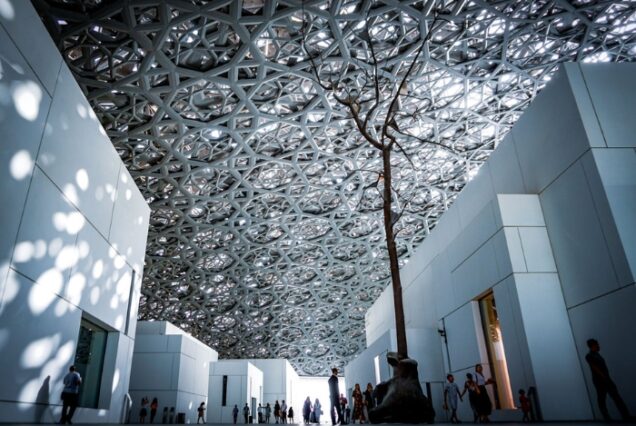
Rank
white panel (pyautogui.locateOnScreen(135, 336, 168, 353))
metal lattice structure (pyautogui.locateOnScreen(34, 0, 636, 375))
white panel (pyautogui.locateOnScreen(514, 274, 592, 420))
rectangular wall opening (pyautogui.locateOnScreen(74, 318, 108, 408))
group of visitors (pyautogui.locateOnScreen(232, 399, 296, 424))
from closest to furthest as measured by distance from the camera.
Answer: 1. white panel (pyautogui.locateOnScreen(514, 274, 592, 420))
2. rectangular wall opening (pyautogui.locateOnScreen(74, 318, 108, 408))
3. metal lattice structure (pyautogui.locateOnScreen(34, 0, 636, 375))
4. white panel (pyautogui.locateOnScreen(135, 336, 168, 353))
5. group of visitors (pyautogui.locateOnScreen(232, 399, 296, 424))

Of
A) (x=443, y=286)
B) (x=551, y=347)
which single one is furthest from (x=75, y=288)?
(x=443, y=286)

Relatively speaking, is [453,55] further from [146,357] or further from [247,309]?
[247,309]

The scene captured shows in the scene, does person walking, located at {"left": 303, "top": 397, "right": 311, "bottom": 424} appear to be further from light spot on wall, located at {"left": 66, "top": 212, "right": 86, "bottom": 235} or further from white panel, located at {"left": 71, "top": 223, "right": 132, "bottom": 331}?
light spot on wall, located at {"left": 66, "top": 212, "right": 86, "bottom": 235}

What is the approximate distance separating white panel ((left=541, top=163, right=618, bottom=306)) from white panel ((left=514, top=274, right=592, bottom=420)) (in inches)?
15.0

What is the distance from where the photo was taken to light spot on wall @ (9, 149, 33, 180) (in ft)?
24.0

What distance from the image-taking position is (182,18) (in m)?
16.7

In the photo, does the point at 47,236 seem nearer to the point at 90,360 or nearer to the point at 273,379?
the point at 90,360

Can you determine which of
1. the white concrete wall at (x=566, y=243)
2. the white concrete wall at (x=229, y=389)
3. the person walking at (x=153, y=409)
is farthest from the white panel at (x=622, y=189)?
the white concrete wall at (x=229, y=389)

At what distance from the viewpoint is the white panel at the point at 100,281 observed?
33.6 ft

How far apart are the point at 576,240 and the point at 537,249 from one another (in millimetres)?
1078

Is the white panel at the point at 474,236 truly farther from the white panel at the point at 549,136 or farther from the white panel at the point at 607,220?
the white panel at the point at 607,220

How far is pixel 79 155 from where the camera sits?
10.0 metres

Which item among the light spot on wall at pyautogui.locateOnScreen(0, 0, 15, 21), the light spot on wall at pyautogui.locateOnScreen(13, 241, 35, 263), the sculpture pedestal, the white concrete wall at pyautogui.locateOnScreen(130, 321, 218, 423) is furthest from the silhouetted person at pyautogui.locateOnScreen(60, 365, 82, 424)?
the white concrete wall at pyautogui.locateOnScreen(130, 321, 218, 423)

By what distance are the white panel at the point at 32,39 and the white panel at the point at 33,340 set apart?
3890 millimetres
